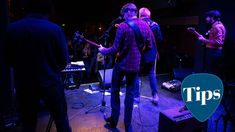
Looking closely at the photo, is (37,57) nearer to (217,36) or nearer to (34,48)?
(34,48)

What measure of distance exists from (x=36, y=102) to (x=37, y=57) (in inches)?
17.9

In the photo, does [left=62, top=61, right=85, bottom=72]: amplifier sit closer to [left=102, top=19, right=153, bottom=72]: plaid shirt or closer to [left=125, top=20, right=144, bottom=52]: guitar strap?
[left=102, top=19, right=153, bottom=72]: plaid shirt

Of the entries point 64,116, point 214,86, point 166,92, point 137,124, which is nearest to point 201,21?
point 166,92

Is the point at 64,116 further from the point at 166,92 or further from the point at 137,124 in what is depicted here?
the point at 166,92

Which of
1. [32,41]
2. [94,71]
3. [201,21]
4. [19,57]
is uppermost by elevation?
[201,21]

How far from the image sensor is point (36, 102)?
7.43 feet

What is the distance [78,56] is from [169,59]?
3171mm

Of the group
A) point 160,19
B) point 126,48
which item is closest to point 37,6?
point 126,48

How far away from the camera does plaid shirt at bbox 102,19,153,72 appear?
2.81 m

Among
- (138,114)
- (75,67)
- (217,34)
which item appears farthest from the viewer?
(75,67)

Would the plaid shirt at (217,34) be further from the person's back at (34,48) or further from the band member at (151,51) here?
the person's back at (34,48)

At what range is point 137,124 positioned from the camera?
3.42 meters

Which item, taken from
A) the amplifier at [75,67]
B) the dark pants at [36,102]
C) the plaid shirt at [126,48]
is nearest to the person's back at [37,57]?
the dark pants at [36,102]

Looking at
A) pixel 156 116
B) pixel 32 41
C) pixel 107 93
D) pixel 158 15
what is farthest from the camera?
pixel 158 15
